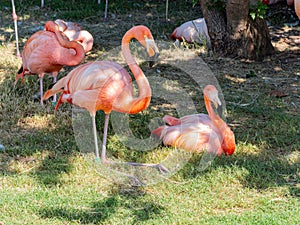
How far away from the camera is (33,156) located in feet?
14.4

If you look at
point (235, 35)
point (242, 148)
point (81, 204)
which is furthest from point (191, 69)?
point (81, 204)

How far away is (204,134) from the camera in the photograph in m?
4.37

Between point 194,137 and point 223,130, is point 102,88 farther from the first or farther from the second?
point 223,130

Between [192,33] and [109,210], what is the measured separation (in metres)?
4.10

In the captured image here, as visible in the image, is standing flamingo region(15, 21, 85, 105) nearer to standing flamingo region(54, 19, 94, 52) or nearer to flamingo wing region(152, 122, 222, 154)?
flamingo wing region(152, 122, 222, 154)

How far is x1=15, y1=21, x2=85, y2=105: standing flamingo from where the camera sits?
5219mm

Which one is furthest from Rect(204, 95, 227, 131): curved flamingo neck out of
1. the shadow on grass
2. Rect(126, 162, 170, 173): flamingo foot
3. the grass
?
the shadow on grass

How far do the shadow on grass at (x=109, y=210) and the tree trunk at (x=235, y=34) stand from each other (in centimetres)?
350

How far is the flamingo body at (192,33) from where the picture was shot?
7.24 metres

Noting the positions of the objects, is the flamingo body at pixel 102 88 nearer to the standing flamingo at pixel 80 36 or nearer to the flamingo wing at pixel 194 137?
the flamingo wing at pixel 194 137

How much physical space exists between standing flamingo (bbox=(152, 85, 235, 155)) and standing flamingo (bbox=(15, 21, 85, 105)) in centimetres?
121

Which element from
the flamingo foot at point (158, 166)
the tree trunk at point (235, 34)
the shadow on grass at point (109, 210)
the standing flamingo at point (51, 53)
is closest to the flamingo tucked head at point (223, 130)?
the flamingo foot at point (158, 166)

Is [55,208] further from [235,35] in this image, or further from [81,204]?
[235,35]

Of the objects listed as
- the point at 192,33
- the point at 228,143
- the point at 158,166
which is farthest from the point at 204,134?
the point at 192,33
